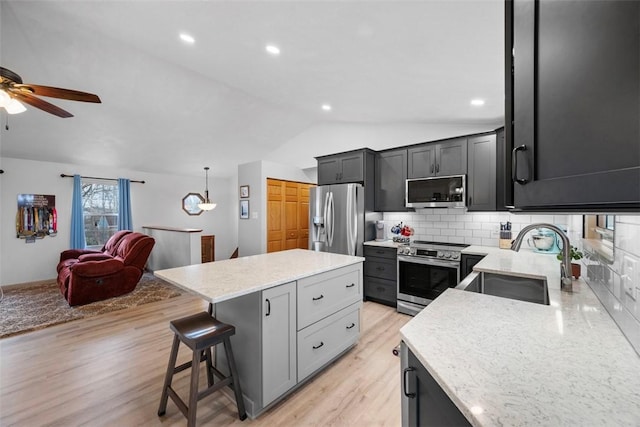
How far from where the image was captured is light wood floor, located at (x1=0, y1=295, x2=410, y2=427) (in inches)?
68.7

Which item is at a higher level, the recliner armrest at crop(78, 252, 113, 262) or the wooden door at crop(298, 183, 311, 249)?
the wooden door at crop(298, 183, 311, 249)

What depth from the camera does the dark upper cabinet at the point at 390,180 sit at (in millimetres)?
3871

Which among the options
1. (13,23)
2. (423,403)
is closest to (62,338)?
(13,23)

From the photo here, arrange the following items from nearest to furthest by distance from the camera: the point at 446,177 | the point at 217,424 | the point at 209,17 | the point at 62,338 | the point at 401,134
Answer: the point at 217,424 → the point at 209,17 → the point at 62,338 → the point at 446,177 → the point at 401,134

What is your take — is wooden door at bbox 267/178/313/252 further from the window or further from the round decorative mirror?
the window

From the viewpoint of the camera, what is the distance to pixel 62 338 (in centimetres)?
282

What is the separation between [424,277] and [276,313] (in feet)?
7.21

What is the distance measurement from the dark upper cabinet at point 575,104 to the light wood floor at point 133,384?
6.06 feet

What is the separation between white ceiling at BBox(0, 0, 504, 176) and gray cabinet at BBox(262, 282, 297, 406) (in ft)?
6.20

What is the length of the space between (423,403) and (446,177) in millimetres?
3045

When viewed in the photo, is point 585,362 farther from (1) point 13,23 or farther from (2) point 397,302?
(1) point 13,23

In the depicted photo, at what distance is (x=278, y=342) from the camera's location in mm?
1820

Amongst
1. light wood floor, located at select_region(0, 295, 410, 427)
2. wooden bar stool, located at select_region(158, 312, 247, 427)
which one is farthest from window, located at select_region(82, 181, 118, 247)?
wooden bar stool, located at select_region(158, 312, 247, 427)

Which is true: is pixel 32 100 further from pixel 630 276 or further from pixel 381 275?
pixel 381 275
